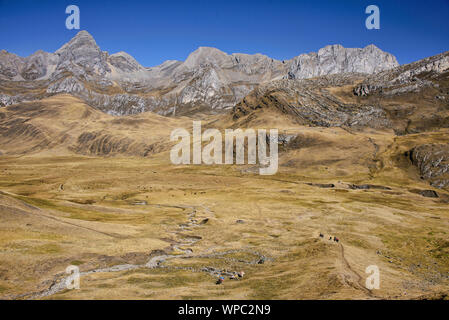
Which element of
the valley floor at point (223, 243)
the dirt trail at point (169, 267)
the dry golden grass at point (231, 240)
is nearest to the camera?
the dirt trail at point (169, 267)

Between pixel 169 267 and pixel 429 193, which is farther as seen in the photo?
pixel 429 193

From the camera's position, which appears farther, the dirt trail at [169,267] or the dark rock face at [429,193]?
the dark rock face at [429,193]

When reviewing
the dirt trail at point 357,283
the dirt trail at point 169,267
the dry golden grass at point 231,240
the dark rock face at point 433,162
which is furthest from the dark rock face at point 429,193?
the dirt trail at point 357,283

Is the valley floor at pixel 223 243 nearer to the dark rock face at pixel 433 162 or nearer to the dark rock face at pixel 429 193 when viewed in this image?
the dark rock face at pixel 429 193

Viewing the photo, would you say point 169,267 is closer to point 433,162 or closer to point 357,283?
point 357,283

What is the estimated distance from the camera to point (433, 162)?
171 m

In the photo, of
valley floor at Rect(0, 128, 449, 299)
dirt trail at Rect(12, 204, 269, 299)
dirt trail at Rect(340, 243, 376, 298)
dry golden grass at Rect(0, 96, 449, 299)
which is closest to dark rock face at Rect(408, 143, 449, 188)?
dry golden grass at Rect(0, 96, 449, 299)

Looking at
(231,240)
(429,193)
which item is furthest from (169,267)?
(429,193)

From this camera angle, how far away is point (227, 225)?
285 feet

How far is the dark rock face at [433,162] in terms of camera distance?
526 feet

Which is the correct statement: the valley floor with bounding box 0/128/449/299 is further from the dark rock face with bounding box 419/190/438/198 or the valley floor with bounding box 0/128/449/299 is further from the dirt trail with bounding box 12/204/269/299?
the dark rock face with bounding box 419/190/438/198

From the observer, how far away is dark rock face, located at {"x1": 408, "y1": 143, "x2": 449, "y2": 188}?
160 m

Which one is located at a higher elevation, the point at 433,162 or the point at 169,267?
the point at 433,162

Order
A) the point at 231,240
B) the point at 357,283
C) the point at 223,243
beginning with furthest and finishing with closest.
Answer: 1. the point at 231,240
2. the point at 223,243
3. the point at 357,283
